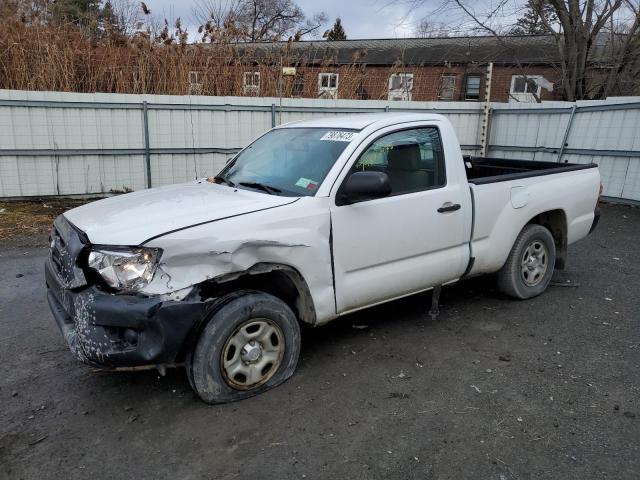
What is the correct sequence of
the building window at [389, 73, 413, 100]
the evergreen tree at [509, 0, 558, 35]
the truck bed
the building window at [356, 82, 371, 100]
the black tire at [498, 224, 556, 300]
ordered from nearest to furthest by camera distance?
the black tire at [498, 224, 556, 300]
the truck bed
the building window at [356, 82, 371, 100]
the building window at [389, 73, 413, 100]
the evergreen tree at [509, 0, 558, 35]

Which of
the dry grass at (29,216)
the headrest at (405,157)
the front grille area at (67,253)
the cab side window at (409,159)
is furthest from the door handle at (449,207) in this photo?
the dry grass at (29,216)

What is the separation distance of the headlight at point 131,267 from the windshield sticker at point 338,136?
1632 millimetres

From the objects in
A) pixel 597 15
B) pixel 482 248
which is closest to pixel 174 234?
pixel 482 248

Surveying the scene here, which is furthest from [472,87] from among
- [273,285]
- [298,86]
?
[273,285]

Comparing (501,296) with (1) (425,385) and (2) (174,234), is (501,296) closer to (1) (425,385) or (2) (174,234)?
(1) (425,385)

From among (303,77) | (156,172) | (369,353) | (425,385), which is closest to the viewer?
(425,385)

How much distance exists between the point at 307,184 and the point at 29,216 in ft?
22.5

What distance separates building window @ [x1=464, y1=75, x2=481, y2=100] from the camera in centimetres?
2655

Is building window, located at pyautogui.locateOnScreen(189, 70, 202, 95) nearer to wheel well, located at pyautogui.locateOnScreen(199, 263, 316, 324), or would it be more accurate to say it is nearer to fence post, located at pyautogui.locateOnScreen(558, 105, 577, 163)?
fence post, located at pyautogui.locateOnScreen(558, 105, 577, 163)

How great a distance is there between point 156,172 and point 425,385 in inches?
321

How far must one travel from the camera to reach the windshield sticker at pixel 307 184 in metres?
3.46

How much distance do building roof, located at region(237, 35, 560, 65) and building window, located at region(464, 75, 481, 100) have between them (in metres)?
1.24

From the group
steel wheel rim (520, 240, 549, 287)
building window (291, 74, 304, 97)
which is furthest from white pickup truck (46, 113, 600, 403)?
building window (291, 74, 304, 97)

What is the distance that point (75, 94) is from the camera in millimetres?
9203
